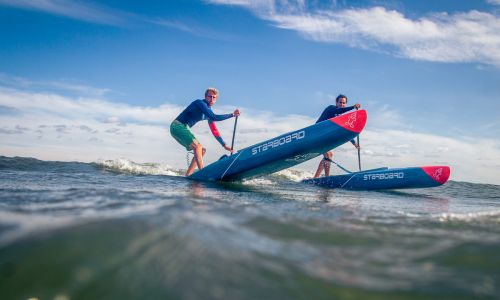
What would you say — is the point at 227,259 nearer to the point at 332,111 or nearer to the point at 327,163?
the point at 332,111

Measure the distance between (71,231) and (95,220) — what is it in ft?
0.83

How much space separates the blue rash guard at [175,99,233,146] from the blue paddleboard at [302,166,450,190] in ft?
14.3

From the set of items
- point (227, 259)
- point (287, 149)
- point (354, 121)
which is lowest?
point (227, 259)

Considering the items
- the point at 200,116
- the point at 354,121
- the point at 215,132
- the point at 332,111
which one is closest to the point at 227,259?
the point at 354,121

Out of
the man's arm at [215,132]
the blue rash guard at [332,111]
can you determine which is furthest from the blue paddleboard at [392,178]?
the man's arm at [215,132]

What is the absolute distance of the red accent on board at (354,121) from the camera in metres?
7.59

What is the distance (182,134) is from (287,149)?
2.84 metres

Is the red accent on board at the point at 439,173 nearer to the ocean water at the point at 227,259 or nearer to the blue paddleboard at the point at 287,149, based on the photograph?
the blue paddleboard at the point at 287,149

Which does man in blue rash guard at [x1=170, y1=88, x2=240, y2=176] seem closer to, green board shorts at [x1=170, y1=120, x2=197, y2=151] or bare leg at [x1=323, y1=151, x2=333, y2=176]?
green board shorts at [x1=170, y1=120, x2=197, y2=151]

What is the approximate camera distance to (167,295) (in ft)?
4.27

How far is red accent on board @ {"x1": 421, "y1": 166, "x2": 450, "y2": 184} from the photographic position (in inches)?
418

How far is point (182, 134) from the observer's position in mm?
8797

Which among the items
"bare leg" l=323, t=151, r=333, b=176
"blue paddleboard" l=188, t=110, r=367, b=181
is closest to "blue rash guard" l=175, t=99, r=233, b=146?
"blue paddleboard" l=188, t=110, r=367, b=181

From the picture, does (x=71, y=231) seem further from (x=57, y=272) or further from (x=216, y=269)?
(x=216, y=269)
